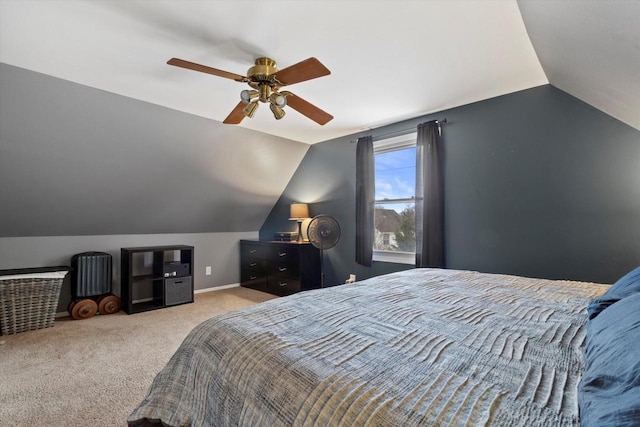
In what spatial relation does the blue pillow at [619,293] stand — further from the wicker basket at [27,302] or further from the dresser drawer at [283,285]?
the wicker basket at [27,302]

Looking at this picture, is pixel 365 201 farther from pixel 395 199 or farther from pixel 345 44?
pixel 345 44

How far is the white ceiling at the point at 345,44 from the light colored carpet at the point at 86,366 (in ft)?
7.32

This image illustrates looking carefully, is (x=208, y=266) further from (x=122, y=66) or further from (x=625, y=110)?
(x=625, y=110)

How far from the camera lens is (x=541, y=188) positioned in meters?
2.56

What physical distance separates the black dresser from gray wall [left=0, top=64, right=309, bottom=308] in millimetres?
573

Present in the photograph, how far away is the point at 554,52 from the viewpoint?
1903 millimetres

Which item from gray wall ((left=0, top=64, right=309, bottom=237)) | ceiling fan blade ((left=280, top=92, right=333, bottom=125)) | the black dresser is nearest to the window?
the black dresser

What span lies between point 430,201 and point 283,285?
2.28 meters

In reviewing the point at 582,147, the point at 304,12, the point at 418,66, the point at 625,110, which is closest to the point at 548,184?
the point at 582,147

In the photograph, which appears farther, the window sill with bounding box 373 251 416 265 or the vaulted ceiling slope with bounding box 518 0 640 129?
the window sill with bounding box 373 251 416 265

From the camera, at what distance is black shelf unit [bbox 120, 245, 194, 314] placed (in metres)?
3.60

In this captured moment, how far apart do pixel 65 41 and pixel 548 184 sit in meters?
3.73

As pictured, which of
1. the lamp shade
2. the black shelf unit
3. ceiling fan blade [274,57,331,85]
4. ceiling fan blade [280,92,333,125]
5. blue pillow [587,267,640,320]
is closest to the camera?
blue pillow [587,267,640,320]

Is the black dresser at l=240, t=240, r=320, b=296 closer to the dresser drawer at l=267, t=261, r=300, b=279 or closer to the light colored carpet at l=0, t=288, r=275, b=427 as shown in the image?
the dresser drawer at l=267, t=261, r=300, b=279
